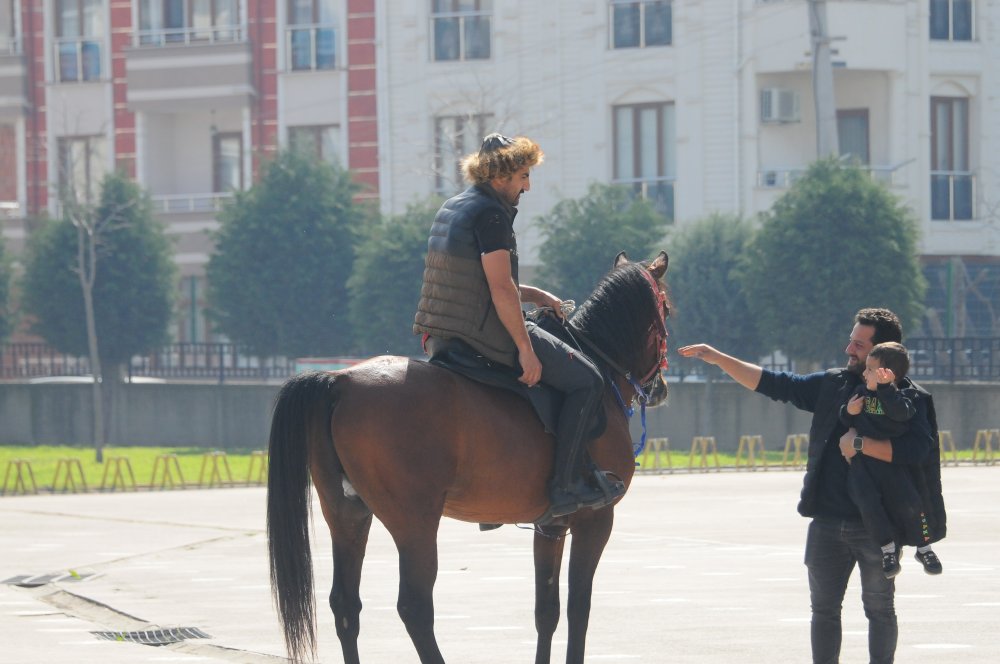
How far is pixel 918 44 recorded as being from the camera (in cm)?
4209

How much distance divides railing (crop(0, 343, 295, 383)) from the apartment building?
123 inches

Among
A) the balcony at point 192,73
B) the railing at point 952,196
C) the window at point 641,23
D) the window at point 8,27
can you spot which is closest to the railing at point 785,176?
the railing at point 952,196

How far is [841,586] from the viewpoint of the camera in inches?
338

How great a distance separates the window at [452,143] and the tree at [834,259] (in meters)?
9.76

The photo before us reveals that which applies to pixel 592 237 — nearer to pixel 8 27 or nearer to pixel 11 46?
pixel 11 46

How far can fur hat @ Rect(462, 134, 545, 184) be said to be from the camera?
907cm

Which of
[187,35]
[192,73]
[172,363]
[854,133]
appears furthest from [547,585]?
[187,35]

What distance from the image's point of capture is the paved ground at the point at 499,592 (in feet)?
34.3

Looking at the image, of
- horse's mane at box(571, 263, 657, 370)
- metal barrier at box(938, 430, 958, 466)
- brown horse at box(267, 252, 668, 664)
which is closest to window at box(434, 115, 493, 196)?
metal barrier at box(938, 430, 958, 466)

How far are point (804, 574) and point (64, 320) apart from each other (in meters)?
30.9

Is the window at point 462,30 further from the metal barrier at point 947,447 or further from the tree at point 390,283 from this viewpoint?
the metal barrier at point 947,447

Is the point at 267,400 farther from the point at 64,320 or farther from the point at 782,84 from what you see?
the point at 782,84

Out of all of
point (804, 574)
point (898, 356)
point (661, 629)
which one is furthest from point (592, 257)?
point (898, 356)

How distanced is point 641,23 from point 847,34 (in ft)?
17.6
